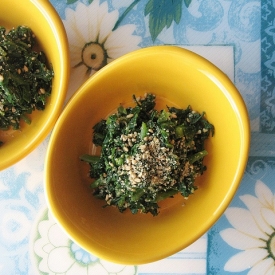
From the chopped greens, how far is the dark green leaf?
0.94 ft

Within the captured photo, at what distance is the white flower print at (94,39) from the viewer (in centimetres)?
116

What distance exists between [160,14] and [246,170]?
0.46 metres

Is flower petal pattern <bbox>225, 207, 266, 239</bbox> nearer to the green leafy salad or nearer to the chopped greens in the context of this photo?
the green leafy salad

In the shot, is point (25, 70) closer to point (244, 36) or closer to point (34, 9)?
point (34, 9)

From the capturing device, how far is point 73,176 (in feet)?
3.62

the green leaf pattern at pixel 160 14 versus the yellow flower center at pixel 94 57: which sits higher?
the green leaf pattern at pixel 160 14

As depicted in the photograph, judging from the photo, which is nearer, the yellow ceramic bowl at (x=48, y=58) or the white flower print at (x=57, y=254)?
the yellow ceramic bowl at (x=48, y=58)

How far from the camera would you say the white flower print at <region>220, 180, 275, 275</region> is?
3.72ft

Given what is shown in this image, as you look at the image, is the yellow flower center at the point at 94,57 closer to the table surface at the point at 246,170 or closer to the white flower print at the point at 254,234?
the table surface at the point at 246,170

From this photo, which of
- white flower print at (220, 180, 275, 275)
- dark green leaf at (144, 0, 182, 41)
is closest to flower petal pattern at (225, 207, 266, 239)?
white flower print at (220, 180, 275, 275)

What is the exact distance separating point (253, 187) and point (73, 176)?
454mm

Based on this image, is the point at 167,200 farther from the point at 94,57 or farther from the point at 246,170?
the point at 94,57

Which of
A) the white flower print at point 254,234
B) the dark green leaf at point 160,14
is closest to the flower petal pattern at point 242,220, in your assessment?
the white flower print at point 254,234

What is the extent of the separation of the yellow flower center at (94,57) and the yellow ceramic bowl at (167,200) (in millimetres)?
106
